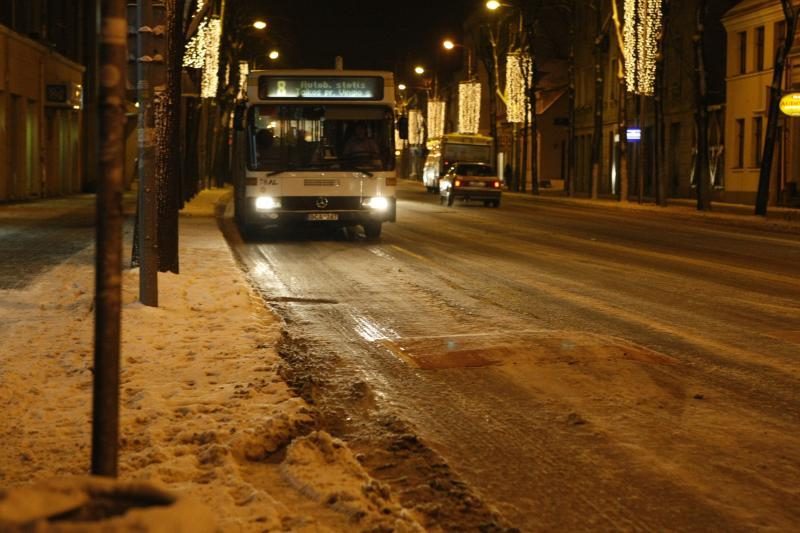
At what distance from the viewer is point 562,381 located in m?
9.42

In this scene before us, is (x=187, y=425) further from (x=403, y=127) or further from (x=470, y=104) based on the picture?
(x=470, y=104)

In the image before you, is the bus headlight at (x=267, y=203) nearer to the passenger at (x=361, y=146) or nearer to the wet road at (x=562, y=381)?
the passenger at (x=361, y=146)

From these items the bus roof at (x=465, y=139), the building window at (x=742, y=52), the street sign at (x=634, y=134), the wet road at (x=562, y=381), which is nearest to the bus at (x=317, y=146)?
the wet road at (x=562, y=381)

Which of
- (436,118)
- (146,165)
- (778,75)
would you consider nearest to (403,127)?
(146,165)

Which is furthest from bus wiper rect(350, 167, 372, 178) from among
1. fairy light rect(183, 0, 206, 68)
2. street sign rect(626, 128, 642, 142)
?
street sign rect(626, 128, 642, 142)

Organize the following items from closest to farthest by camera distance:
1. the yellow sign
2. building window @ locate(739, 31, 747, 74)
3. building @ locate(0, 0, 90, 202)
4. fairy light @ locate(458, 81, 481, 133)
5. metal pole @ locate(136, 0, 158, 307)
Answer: metal pole @ locate(136, 0, 158, 307) < the yellow sign < building @ locate(0, 0, 90, 202) < building window @ locate(739, 31, 747, 74) < fairy light @ locate(458, 81, 481, 133)

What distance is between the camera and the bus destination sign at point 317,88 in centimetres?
2395

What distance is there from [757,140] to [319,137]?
30285 millimetres

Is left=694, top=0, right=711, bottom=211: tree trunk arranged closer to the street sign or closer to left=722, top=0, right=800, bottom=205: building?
left=722, top=0, right=800, bottom=205: building

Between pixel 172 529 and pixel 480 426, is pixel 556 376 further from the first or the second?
pixel 172 529

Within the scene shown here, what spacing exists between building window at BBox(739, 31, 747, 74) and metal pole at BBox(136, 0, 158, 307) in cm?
4190

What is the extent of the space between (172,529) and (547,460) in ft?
12.2

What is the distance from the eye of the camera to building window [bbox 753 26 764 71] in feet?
162

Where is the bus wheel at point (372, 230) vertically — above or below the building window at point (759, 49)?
below
